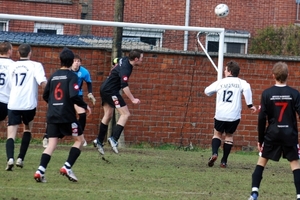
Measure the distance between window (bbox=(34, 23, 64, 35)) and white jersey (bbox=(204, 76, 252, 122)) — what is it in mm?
6749

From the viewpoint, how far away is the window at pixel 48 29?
62.4 ft

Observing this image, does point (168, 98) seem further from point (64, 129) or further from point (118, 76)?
point (64, 129)

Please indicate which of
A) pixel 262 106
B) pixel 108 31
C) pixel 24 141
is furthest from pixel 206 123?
pixel 262 106

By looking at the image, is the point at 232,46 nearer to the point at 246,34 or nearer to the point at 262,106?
the point at 246,34

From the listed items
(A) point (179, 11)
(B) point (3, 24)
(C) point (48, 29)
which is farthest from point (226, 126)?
(A) point (179, 11)

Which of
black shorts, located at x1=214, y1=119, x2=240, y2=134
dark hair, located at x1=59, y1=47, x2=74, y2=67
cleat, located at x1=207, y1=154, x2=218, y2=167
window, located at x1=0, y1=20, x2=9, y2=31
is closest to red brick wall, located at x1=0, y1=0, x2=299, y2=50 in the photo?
window, located at x1=0, y1=20, x2=9, y2=31

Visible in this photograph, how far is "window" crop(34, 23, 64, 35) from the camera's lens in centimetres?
1903

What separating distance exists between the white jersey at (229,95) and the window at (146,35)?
18.5 ft

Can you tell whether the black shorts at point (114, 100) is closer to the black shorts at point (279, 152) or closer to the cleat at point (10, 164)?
the cleat at point (10, 164)

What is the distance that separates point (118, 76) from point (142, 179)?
3.32 metres

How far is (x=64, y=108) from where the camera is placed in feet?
33.9

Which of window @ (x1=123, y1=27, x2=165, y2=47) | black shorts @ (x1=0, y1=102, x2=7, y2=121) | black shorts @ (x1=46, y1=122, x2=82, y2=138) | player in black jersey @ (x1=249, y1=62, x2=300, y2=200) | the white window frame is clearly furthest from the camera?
the white window frame

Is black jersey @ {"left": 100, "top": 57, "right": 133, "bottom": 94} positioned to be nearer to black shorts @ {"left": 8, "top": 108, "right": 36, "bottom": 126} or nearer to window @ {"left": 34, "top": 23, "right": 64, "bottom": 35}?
black shorts @ {"left": 8, "top": 108, "right": 36, "bottom": 126}

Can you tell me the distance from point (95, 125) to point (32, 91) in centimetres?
642
